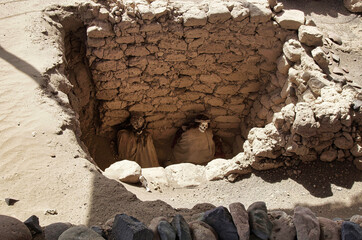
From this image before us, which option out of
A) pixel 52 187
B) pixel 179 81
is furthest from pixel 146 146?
pixel 52 187

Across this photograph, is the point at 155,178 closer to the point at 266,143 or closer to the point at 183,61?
the point at 266,143

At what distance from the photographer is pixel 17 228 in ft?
7.36

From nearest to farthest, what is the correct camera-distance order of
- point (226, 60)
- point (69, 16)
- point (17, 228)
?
point (17, 228)
point (69, 16)
point (226, 60)

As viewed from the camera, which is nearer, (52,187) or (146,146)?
(52,187)

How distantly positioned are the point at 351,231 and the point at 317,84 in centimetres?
290

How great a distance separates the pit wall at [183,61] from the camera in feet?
Result: 18.6

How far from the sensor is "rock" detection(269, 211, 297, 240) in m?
2.45

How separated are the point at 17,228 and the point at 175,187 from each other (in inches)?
97.8

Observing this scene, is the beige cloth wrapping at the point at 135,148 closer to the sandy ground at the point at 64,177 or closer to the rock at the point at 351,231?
the sandy ground at the point at 64,177

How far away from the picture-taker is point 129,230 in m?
2.17

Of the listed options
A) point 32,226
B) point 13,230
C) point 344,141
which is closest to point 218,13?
point 344,141

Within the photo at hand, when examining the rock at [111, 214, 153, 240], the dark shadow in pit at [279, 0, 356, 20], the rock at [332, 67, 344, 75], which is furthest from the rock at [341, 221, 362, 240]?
the dark shadow in pit at [279, 0, 356, 20]

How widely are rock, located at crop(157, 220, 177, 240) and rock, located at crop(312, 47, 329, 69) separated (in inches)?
Answer: 149

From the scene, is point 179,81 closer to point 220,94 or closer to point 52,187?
point 220,94
